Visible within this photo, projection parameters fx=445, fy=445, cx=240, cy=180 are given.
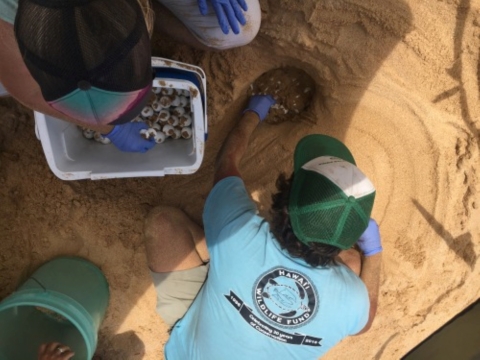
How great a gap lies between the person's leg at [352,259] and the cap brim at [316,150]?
455 millimetres

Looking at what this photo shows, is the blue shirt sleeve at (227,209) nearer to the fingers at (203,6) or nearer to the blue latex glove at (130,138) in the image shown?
the blue latex glove at (130,138)

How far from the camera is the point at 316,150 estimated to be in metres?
1.56

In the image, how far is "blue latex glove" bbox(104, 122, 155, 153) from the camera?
1.45 meters

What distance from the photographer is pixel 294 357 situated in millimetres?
1495

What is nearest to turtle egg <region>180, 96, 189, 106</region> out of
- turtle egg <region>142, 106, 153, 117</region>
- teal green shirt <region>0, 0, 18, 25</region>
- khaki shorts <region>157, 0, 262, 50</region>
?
turtle egg <region>142, 106, 153, 117</region>

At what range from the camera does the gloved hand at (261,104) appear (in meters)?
1.78

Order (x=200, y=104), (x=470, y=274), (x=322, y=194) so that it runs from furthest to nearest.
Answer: (x=470, y=274)
(x=200, y=104)
(x=322, y=194)

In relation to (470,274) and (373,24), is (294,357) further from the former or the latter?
(373,24)

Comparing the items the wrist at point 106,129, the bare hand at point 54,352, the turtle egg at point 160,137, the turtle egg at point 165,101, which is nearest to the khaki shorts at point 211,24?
the turtle egg at point 165,101

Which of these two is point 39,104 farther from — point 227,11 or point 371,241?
point 371,241

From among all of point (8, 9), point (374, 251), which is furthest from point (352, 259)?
Answer: point (8, 9)

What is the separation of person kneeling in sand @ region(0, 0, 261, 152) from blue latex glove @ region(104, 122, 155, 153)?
0.30 feet

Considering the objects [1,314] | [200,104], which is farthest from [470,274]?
[1,314]

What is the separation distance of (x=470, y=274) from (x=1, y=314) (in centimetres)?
201
